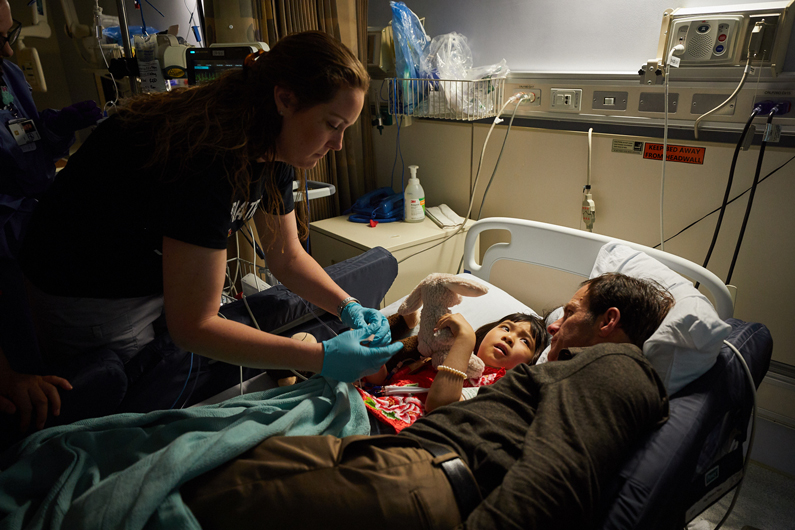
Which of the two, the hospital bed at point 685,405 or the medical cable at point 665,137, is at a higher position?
the medical cable at point 665,137

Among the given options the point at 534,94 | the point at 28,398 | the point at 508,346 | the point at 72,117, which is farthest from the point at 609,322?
the point at 72,117

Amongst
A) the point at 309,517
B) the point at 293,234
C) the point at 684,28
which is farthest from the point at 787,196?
the point at 309,517

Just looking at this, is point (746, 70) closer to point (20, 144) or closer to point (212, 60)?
point (212, 60)

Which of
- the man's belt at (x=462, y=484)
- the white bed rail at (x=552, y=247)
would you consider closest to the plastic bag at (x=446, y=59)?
the white bed rail at (x=552, y=247)

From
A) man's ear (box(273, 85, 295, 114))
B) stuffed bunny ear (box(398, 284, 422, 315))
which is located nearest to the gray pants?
man's ear (box(273, 85, 295, 114))

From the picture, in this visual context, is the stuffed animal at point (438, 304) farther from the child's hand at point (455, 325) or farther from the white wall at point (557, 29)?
the white wall at point (557, 29)

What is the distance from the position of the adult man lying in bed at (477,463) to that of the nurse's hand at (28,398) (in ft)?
1.48

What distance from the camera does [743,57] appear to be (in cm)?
169

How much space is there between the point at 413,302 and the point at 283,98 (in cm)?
80

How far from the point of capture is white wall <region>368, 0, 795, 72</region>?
1.95 metres

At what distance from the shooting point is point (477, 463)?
1036 millimetres

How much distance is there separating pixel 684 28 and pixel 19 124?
238cm

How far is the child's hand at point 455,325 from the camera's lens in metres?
1.47

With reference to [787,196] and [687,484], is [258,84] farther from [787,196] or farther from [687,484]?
[787,196]
